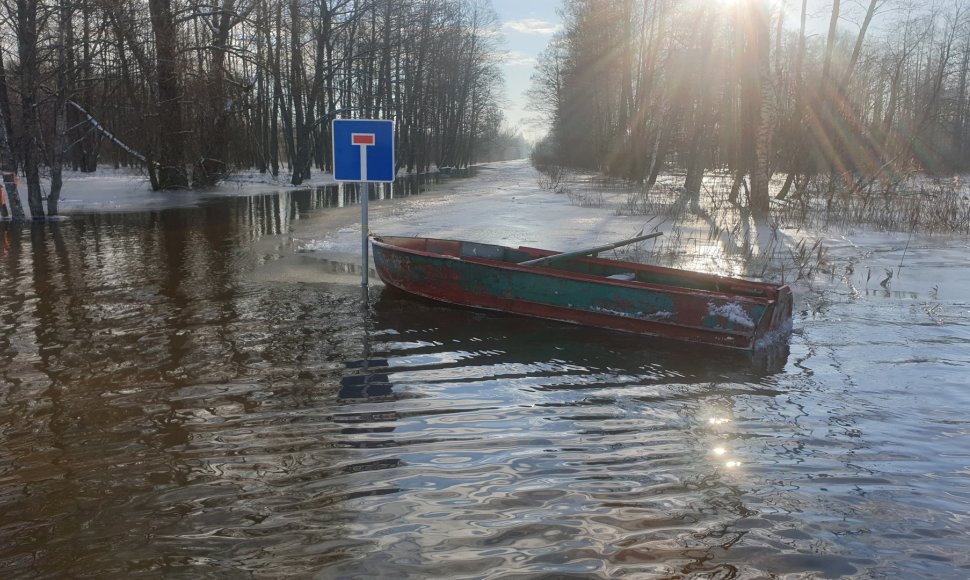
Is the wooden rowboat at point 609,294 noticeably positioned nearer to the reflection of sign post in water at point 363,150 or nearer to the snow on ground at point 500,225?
the reflection of sign post in water at point 363,150

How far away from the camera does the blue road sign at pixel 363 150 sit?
7340 mm

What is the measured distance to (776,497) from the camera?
332 cm

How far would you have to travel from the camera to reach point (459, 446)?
150 inches

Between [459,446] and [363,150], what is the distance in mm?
4544

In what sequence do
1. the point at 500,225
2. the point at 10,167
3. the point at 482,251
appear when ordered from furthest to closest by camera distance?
the point at 10,167, the point at 500,225, the point at 482,251

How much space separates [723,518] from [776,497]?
16.3 inches

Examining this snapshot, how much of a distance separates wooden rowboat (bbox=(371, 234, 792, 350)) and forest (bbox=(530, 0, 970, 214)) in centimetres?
945

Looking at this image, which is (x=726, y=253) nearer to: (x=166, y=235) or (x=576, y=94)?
(x=166, y=235)

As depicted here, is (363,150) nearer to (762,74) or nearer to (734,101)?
(762,74)

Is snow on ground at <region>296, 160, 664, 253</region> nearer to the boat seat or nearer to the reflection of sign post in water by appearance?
the boat seat

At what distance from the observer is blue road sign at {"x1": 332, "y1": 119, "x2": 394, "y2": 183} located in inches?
289

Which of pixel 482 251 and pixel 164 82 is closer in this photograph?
pixel 482 251

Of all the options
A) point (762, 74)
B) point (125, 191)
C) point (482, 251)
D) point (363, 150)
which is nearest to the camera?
point (363, 150)

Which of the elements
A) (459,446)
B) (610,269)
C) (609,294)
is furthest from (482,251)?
(459,446)
